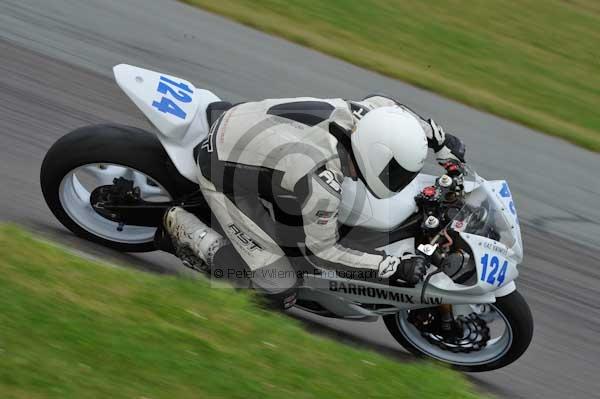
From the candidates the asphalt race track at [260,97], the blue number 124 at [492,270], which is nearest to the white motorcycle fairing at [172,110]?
the asphalt race track at [260,97]

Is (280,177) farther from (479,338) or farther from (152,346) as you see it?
(479,338)

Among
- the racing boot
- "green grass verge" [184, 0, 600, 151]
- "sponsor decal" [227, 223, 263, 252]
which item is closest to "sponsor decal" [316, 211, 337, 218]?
"sponsor decal" [227, 223, 263, 252]

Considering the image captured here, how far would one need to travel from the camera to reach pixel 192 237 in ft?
19.3

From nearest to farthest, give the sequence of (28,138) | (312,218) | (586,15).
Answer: (312,218) < (28,138) < (586,15)

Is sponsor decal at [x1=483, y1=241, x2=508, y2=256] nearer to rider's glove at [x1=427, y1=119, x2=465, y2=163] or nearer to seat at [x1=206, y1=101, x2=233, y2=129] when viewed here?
rider's glove at [x1=427, y1=119, x2=465, y2=163]

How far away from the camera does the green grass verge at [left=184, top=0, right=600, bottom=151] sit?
10.9 m

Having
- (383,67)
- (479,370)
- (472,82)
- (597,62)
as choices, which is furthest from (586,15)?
(479,370)

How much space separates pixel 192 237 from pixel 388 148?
141 cm

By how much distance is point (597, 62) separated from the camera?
42.3 feet

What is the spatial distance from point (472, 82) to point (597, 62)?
8.22 feet

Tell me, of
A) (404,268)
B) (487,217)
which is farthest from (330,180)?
(487,217)

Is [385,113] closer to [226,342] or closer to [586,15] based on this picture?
[226,342]

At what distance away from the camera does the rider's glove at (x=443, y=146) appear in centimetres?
602

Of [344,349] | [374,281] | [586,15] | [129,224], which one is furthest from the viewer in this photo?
[586,15]
